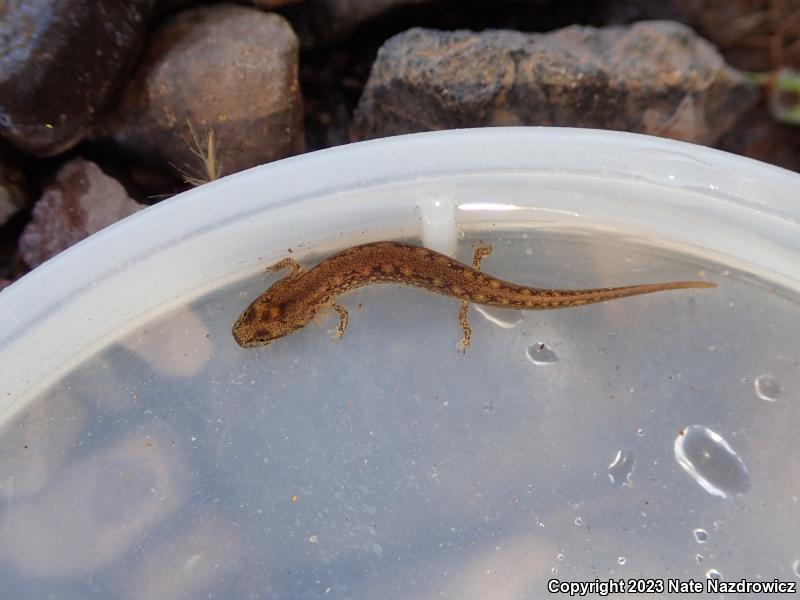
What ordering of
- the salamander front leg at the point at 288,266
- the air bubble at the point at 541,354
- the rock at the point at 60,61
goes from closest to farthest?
the rock at the point at 60,61
the salamander front leg at the point at 288,266
the air bubble at the point at 541,354

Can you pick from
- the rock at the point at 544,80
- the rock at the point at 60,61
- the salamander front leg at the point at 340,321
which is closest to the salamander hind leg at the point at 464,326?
the salamander front leg at the point at 340,321

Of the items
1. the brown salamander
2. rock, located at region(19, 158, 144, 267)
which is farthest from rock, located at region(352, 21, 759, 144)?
rock, located at region(19, 158, 144, 267)

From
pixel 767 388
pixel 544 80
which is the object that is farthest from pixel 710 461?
pixel 544 80

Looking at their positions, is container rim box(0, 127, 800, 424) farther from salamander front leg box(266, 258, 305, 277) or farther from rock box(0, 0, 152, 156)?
rock box(0, 0, 152, 156)

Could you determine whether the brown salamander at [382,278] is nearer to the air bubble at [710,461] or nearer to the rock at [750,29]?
the air bubble at [710,461]

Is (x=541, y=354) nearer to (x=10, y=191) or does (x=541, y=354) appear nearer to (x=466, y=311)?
(x=466, y=311)

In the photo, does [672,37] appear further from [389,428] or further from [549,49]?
[389,428]

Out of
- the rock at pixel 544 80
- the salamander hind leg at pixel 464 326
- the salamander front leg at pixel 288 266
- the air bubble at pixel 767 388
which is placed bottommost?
the air bubble at pixel 767 388
